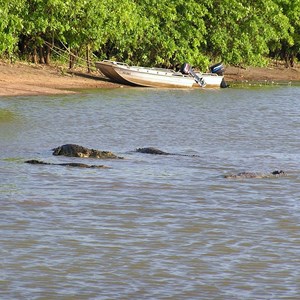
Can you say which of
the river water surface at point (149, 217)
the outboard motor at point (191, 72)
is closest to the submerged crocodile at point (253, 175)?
the river water surface at point (149, 217)

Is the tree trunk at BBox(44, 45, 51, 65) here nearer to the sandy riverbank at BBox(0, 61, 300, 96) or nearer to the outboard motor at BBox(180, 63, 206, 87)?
the sandy riverbank at BBox(0, 61, 300, 96)

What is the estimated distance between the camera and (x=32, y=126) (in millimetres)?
21391

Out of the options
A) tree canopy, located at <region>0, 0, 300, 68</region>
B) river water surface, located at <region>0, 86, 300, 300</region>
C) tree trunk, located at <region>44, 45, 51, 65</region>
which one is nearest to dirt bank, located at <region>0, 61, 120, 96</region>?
tree canopy, located at <region>0, 0, 300, 68</region>

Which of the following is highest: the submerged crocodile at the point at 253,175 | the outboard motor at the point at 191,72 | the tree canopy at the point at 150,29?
the tree canopy at the point at 150,29

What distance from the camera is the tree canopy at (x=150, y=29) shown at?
119 feet

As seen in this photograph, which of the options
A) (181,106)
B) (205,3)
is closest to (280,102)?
(181,106)

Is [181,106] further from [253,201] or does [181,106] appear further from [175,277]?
[175,277]

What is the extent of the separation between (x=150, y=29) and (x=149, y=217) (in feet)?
106

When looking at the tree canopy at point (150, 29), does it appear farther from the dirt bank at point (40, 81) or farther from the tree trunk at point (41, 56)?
the dirt bank at point (40, 81)

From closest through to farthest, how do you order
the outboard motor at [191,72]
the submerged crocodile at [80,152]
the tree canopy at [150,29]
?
the submerged crocodile at [80,152] < the tree canopy at [150,29] < the outboard motor at [191,72]

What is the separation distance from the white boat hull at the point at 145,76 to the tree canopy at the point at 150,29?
4.59 ft

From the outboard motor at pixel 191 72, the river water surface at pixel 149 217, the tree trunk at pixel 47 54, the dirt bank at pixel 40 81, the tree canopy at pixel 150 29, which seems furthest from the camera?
the outboard motor at pixel 191 72

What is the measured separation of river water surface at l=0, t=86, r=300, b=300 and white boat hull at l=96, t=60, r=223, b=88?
51.4 ft

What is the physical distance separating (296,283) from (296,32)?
51.7m
